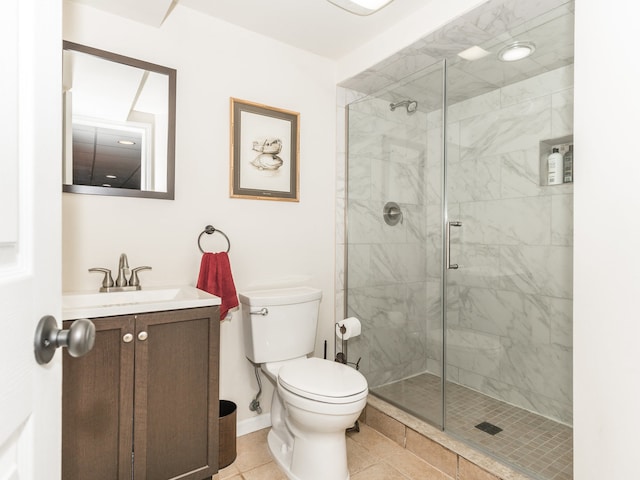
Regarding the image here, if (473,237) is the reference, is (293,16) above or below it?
above

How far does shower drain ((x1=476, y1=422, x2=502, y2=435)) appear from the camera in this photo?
1952 mm

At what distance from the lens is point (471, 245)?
7.04 ft

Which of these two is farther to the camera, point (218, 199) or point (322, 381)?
point (218, 199)

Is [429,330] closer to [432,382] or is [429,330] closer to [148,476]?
[432,382]

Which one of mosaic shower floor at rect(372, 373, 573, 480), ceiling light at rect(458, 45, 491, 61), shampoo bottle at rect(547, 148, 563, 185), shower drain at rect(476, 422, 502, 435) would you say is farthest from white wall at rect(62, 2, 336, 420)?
shampoo bottle at rect(547, 148, 563, 185)

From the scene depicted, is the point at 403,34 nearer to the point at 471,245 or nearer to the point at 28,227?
the point at 471,245

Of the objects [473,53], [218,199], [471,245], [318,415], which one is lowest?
[318,415]

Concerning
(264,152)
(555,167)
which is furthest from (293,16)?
(555,167)

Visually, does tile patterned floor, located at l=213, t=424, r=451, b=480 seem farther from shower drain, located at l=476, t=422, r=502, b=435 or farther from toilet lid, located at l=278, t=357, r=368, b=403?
toilet lid, located at l=278, t=357, r=368, b=403

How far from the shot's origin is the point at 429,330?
233 cm

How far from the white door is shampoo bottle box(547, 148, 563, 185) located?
198cm

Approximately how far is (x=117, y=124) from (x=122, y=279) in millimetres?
752

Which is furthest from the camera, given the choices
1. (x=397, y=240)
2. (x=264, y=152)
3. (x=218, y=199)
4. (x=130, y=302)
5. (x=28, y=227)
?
(x=397, y=240)

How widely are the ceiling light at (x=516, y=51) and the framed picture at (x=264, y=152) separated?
3.95ft
